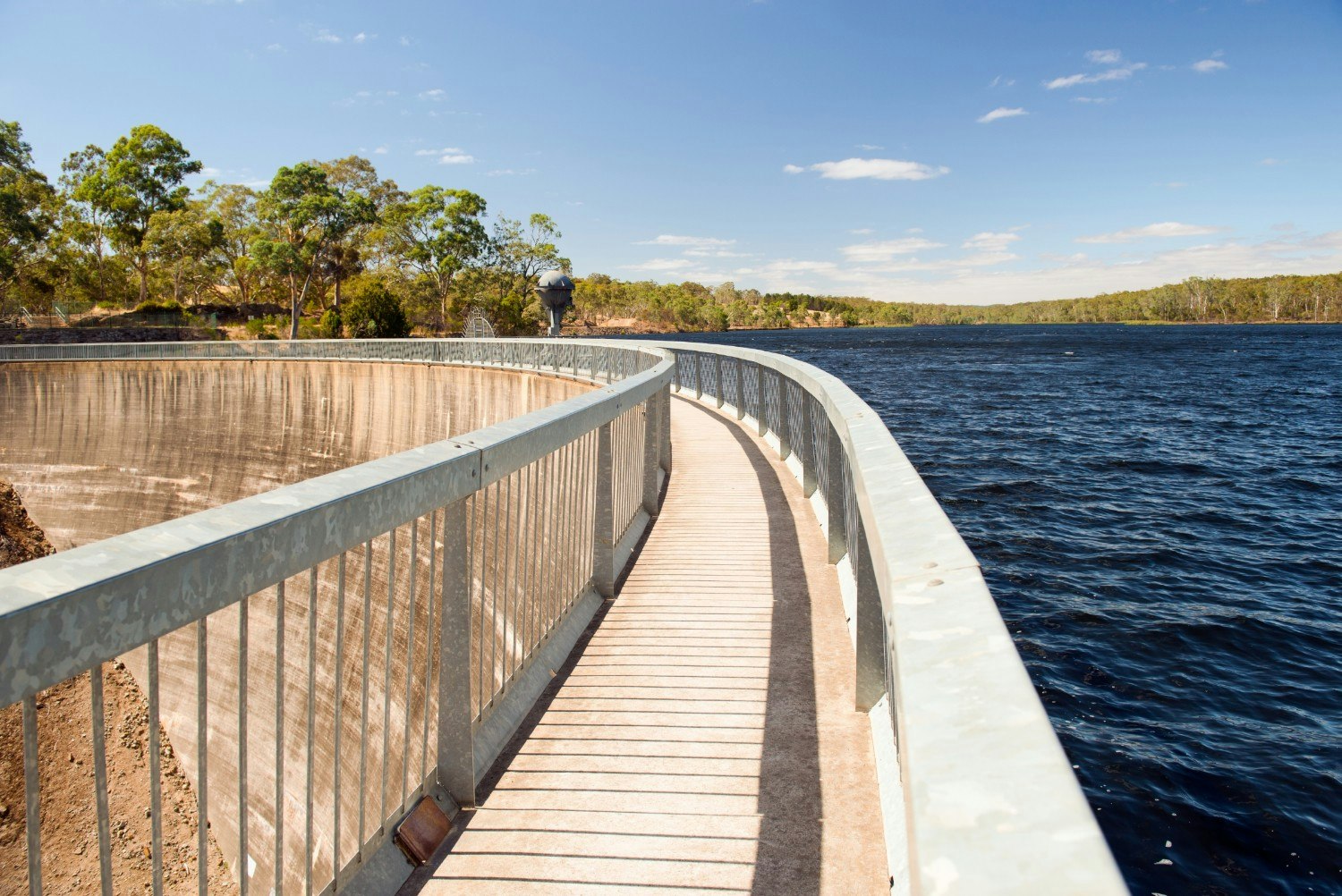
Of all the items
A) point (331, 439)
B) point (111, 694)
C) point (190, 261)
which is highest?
point (190, 261)

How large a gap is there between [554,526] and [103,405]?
Result: 4110cm

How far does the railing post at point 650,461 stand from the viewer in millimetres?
7238

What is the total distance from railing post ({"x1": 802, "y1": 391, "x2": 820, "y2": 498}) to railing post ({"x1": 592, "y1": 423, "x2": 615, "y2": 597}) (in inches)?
125

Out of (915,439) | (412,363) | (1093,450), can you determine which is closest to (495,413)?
(412,363)

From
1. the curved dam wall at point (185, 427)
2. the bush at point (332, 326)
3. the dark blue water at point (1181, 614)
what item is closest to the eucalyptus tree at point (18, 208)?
the bush at point (332, 326)

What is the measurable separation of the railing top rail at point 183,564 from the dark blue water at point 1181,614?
7281 mm

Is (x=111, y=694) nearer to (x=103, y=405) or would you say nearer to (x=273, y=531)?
(x=273, y=531)

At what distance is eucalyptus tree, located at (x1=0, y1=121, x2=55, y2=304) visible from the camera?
54.8 meters

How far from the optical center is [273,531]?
1.79 meters

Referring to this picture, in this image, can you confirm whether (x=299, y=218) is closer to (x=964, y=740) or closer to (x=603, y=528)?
(x=603, y=528)

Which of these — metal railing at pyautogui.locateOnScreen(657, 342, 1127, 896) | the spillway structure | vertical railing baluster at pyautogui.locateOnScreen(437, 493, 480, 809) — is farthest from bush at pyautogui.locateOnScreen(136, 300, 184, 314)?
metal railing at pyautogui.locateOnScreen(657, 342, 1127, 896)

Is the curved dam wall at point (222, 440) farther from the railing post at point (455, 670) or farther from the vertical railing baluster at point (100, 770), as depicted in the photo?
the vertical railing baluster at point (100, 770)

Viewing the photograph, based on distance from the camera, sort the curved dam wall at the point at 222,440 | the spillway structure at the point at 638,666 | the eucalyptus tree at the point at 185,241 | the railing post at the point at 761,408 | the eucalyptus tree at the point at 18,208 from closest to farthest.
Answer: the spillway structure at the point at 638,666
the railing post at the point at 761,408
the curved dam wall at the point at 222,440
the eucalyptus tree at the point at 18,208
the eucalyptus tree at the point at 185,241

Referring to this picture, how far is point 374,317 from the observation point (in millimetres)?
55656
